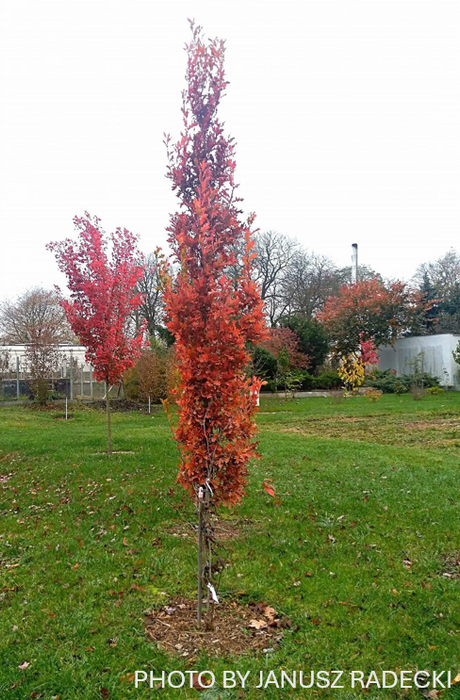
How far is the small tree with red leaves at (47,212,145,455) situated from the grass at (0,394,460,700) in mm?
1882

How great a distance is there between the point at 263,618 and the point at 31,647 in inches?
61.2

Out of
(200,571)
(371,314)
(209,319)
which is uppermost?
(371,314)

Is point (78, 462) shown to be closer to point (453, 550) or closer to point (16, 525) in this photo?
point (16, 525)

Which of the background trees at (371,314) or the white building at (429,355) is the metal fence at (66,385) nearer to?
the background trees at (371,314)

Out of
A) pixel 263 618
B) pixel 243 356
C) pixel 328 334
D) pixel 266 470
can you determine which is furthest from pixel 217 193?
pixel 328 334

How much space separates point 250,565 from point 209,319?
2.35 m

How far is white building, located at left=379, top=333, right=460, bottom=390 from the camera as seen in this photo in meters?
26.2

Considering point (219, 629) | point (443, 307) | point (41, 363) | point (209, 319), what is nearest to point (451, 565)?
point (219, 629)

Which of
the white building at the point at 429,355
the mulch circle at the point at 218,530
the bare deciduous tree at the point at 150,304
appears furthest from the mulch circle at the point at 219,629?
the bare deciduous tree at the point at 150,304

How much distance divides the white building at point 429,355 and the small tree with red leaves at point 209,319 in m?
24.4

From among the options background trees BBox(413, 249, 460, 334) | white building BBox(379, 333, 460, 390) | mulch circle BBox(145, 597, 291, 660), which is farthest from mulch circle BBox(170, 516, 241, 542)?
background trees BBox(413, 249, 460, 334)

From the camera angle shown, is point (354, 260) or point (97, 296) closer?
point (97, 296)

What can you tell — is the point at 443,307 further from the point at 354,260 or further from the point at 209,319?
the point at 209,319

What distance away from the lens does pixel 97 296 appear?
28.6ft
